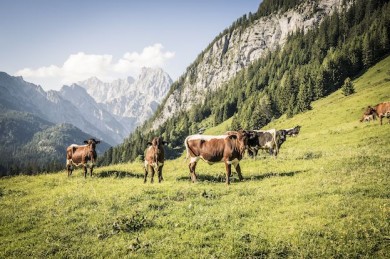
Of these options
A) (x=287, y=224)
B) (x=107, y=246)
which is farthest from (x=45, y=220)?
(x=287, y=224)

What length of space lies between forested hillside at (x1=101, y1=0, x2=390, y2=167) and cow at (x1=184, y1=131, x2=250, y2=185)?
81.0 m

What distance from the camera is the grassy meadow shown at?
30.9ft

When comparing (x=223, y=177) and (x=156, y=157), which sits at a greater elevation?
(x=156, y=157)

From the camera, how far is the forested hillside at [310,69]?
341 feet

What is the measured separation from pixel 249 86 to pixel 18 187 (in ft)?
578

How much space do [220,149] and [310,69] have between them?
4788 inches

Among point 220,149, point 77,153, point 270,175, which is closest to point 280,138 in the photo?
point 270,175

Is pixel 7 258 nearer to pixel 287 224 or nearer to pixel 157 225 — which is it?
pixel 157 225

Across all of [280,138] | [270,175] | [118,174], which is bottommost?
[118,174]

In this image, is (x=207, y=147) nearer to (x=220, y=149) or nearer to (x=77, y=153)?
(x=220, y=149)

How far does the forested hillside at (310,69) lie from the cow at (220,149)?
266 ft

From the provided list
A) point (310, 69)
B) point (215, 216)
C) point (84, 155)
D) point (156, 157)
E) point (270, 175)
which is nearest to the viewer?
point (215, 216)

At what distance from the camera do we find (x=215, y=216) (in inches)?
480

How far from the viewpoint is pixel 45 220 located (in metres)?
13.4
